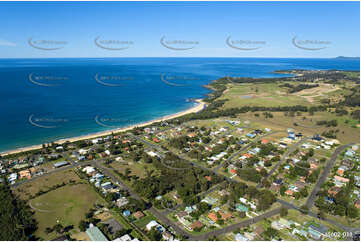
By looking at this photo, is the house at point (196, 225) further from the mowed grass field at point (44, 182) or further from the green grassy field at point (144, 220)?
the mowed grass field at point (44, 182)

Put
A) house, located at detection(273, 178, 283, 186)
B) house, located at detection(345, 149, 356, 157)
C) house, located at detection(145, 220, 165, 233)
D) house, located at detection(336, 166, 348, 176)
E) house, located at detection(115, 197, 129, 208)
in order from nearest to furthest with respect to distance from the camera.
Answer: house, located at detection(145, 220, 165, 233) < house, located at detection(115, 197, 129, 208) < house, located at detection(273, 178, 283, 186) < house, located at detection(336, 166, 348, 176) < house, located at detection(345, 149, 356, 157)

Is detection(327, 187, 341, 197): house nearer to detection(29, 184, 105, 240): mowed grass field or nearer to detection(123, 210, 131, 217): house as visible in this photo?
detection(123, 210, 131, 217): house

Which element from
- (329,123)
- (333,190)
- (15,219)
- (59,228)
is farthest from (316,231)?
(329,123)

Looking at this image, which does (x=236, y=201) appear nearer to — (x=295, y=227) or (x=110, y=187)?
(x=295, y=227)

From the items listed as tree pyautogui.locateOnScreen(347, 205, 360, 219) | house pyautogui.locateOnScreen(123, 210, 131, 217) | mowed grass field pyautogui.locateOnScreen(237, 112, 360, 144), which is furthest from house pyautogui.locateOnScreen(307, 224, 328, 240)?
mowed grass field pyautogui.locateOnScreen(237, 112, 360, 144)

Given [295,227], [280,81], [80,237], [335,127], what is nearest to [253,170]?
[295,227]

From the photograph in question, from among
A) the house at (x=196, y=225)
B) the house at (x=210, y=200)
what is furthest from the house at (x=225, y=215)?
the house at (x=196, y=225)
